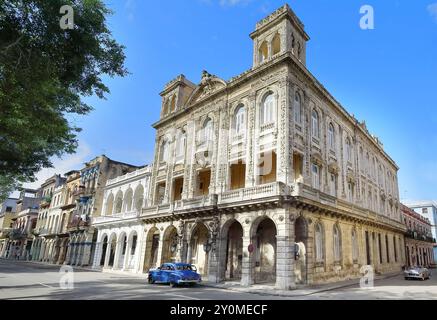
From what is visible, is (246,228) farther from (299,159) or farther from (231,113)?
(231,113)

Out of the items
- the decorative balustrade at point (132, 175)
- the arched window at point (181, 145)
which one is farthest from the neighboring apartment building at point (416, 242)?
the decorative balustrade at point (132, 175)

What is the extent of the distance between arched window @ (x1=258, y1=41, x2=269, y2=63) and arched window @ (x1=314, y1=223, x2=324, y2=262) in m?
13.3

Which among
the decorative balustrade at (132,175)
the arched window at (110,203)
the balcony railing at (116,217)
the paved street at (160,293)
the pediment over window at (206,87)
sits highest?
the pediment over window at (206,87)

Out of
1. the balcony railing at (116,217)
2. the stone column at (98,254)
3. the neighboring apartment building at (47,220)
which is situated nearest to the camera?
the balcony railing at (116,217)

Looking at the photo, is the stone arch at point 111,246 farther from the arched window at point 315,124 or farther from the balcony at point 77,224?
the arched window at point 315,124

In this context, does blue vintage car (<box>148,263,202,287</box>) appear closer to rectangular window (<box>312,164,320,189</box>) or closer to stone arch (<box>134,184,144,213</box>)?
rectangular window (<box>312,164,320,189</box>)

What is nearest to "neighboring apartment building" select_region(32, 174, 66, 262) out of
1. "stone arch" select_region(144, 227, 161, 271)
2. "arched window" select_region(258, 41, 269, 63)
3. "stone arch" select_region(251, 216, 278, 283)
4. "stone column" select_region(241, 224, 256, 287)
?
"stone arch" select_region(144, 227, 161, 271)

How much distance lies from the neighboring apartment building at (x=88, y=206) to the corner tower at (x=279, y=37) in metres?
26.9

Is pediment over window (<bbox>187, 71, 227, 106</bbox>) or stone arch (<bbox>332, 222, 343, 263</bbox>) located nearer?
stone arch (<bbox>332, 222, 343, 263</bbox>)

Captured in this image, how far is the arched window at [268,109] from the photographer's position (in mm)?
21684

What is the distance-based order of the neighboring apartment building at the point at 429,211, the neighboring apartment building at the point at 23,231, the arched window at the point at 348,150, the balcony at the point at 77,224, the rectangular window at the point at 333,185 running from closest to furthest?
the rectangular window at the point at 333,185 < the arched window at the point at 348,150 < the balcony at the point at 77,224 < the neighboring apartment building at the point at 23,231 < the neighboring apartment building at the point at 429,211

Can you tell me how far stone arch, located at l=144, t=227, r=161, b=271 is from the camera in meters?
27.6

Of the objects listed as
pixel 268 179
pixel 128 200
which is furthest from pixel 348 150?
pixel 128 200
